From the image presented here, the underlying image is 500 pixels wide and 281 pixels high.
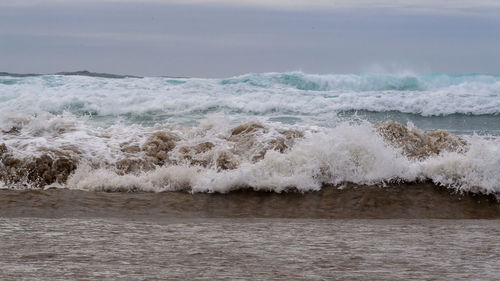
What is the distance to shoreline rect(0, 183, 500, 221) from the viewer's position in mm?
7340

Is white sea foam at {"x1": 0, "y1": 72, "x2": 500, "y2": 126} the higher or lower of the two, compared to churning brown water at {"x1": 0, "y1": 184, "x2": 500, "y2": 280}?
higher

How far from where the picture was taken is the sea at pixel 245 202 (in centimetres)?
461

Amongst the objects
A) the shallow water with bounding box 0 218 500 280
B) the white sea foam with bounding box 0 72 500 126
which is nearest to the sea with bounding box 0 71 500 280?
the shallow water with bounding box 0 218 500 280

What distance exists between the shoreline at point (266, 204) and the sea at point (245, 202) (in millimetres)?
22

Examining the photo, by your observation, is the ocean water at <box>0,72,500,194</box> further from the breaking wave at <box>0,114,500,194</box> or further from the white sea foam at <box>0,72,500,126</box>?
the white sea foam at <box>0,72,500,126</box>

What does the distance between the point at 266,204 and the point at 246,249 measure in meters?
2.62

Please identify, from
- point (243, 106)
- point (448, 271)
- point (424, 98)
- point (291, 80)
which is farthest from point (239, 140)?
point (291, 80)

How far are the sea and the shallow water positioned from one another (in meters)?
0.01

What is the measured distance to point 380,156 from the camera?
8266 millimetres

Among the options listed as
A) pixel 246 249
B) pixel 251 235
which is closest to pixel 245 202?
pixel 251 235

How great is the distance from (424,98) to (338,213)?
16.5 meters

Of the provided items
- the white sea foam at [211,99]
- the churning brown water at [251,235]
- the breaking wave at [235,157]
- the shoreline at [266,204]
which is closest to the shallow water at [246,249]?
the churning brown water at [251,235]

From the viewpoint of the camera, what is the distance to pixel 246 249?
5.13 metres

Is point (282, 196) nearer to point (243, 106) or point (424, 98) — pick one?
point (243, 106)
